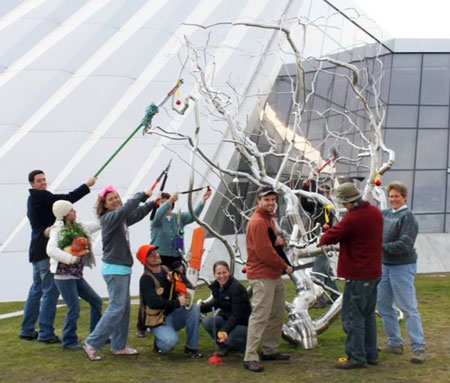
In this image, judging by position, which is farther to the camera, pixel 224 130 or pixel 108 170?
pixel 224 130

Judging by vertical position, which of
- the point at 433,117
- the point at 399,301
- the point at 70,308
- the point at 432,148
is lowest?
the point at 70,308

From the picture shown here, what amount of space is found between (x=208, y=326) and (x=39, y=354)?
4.79ft

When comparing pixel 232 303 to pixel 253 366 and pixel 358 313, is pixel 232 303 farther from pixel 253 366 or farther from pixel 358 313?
pixel 358 313

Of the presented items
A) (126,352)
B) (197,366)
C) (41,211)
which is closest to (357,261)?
(197,366)

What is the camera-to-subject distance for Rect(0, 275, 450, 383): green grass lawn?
5012 millimetres

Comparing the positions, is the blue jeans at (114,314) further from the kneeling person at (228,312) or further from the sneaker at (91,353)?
the kneeling person at (228,312)

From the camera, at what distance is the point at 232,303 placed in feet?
19.0

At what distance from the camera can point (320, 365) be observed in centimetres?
541

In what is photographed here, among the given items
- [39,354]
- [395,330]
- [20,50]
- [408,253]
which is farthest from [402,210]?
[20,50]

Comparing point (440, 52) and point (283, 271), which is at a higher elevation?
point (440, 52)

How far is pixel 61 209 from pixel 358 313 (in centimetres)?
270

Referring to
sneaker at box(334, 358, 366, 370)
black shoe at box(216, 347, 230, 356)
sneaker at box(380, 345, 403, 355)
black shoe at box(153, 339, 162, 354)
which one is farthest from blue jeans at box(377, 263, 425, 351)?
black shoe at box(153, 339, 162, 354)

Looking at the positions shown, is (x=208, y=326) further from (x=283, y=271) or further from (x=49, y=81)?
(x=49, y=81)

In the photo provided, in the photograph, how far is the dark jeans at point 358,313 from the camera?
Result: 5.22 metres
